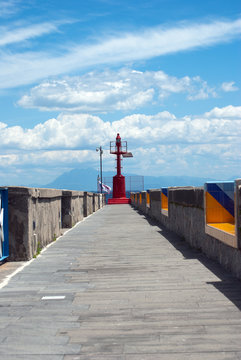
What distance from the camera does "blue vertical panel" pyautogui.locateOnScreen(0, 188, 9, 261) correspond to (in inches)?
331

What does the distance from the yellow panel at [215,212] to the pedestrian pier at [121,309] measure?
739 millimetres

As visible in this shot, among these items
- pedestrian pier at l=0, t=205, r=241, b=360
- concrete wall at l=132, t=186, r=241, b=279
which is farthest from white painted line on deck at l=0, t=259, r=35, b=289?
concrete wall at l=132, t=186, r=241, b=279

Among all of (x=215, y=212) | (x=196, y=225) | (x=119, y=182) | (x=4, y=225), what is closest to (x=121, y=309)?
(x=215, y=212)

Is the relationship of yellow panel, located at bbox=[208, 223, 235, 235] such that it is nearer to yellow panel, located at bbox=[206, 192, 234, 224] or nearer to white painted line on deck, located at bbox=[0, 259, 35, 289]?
yellow panel, located at bbox=[206, 192, 234, 224]

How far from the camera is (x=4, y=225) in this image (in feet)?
28.3

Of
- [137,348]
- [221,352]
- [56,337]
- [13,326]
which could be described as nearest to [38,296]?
[13,326]

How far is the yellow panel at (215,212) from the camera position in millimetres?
8531

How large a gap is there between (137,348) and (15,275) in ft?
13.1

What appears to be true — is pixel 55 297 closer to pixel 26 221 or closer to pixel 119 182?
pixel 26 221

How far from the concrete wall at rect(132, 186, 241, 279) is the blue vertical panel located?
143 inches

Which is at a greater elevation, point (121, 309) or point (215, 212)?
point (215, 212)

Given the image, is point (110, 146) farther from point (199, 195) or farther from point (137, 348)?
point (137, 348)

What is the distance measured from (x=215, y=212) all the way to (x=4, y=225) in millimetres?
3754

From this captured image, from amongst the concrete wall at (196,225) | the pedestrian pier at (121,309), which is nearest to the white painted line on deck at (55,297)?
the pedestrian pier at (121,309)
